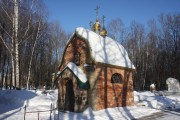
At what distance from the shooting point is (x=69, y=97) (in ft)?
55.8

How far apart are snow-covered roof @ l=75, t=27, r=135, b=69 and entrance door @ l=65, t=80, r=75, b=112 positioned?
288 centimetres

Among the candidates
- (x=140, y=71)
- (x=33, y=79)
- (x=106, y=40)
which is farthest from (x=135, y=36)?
(x=106, y=40)

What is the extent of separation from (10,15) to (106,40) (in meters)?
9.28

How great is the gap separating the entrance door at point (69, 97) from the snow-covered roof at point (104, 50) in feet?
9.46

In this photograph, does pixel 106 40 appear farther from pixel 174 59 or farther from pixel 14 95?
pixel 174 59

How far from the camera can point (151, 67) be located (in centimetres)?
4619

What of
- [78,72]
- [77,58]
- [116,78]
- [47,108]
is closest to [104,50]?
[77,58]

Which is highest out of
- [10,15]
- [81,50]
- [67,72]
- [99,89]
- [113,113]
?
[10,15]

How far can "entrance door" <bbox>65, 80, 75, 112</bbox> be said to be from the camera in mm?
16731

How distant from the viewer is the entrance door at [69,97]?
16.7 m

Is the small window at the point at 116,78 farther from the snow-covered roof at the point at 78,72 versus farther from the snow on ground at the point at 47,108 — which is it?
the snow-covered roof at the point at 78,72

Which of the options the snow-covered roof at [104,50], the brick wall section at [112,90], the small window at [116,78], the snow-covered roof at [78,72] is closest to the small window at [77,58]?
the snow-covered roof at [78,72]

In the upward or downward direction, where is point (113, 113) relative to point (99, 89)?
downward

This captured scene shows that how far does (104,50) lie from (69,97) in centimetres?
417
